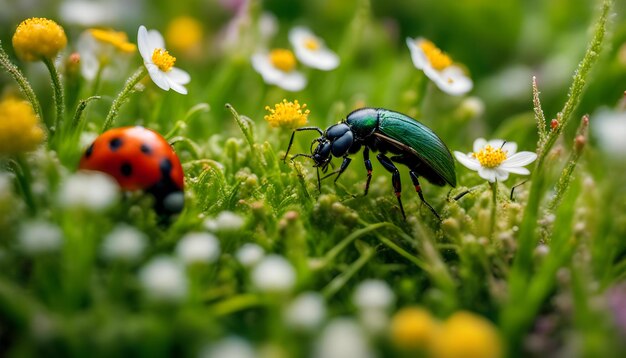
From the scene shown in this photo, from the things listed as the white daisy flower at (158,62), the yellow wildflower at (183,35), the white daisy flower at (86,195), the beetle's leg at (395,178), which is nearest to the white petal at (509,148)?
the beetle's leg at (395,178)

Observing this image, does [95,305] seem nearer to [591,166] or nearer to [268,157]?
[268,157]

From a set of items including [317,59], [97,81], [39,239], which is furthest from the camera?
[317,59]

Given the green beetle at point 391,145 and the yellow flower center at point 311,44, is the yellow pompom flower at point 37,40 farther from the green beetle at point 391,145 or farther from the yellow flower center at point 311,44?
the yellow flower center at point 311,44

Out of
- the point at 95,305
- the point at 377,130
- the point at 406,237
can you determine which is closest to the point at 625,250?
the point at 406,237

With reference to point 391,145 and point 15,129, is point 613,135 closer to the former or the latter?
point 391,145

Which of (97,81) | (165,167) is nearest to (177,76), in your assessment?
(97,81)
